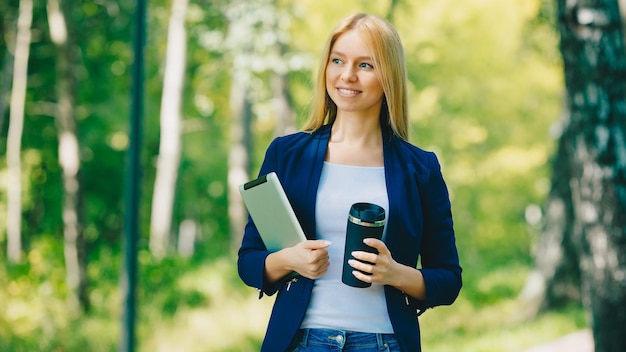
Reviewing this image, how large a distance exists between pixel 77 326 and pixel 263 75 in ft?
24.8

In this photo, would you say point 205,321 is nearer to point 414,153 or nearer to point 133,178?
point 133,178

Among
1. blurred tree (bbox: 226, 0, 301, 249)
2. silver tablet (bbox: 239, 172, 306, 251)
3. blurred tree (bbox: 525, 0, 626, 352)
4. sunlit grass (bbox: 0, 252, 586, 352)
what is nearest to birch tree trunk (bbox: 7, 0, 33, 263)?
blurred tree (bbox: 226, 0, 301, 249)

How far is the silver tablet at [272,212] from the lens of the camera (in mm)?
1981

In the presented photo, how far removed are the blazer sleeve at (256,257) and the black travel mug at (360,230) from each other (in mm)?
228

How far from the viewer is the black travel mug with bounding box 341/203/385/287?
1.87 meters

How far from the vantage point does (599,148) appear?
427 centimetres

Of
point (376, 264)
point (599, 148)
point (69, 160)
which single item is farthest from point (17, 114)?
point (376, 264)

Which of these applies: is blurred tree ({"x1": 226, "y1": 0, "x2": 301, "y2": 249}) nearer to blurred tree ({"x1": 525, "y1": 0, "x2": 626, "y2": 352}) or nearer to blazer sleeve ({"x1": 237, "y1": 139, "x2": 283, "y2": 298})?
blurred tree ({"x1": 525, "y1": 0, "x2": 626, "y2": 352})

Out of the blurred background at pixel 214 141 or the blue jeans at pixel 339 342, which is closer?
the blue jeans at pixel 339 342

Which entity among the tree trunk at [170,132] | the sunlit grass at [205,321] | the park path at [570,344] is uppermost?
the tree trunk at [170,132]

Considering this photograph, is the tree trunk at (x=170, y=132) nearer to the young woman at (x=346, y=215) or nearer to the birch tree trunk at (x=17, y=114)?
the birch tree trunk at (x=17, y=114)

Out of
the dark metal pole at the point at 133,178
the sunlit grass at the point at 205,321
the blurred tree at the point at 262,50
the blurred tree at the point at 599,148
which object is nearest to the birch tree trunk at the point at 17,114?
the blurred tree at the point at 262,50

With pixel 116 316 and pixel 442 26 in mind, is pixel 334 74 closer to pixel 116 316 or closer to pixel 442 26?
pixel 116 316

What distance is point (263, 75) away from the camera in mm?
15789
